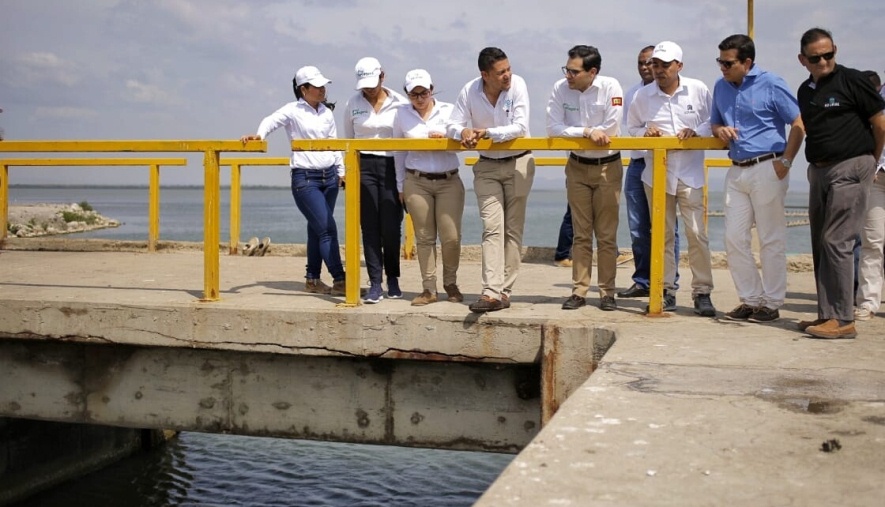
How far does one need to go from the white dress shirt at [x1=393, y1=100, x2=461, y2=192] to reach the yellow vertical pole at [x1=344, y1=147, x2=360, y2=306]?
1.45 ft

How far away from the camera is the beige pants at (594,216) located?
652 cm

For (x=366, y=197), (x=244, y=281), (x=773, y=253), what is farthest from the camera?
(x=244, y=281)

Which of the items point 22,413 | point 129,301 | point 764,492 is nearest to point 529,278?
point 129,301

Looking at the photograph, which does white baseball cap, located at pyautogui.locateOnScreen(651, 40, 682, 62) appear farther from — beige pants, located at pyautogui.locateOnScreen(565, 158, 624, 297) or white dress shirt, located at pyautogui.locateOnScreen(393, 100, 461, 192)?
white dress shirt, located at pyautogui.locateOnScreen(393, 100, 461, 192)

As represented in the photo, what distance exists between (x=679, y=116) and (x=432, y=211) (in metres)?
1.76

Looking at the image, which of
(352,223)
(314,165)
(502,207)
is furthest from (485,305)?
(314,165)

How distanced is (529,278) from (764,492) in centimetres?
576

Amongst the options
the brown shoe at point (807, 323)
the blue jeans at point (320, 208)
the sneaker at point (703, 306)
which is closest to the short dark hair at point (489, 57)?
the blue jeans at point (320, 208)

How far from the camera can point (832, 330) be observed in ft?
17.8

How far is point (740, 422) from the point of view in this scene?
3.67 m

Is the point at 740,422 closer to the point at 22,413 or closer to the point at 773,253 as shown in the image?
the point at 773,253

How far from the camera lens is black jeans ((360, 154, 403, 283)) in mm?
6895

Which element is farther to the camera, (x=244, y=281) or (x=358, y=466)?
(x=358, y=466)

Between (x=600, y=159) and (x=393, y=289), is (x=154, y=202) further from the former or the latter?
(x=600, y=159)
